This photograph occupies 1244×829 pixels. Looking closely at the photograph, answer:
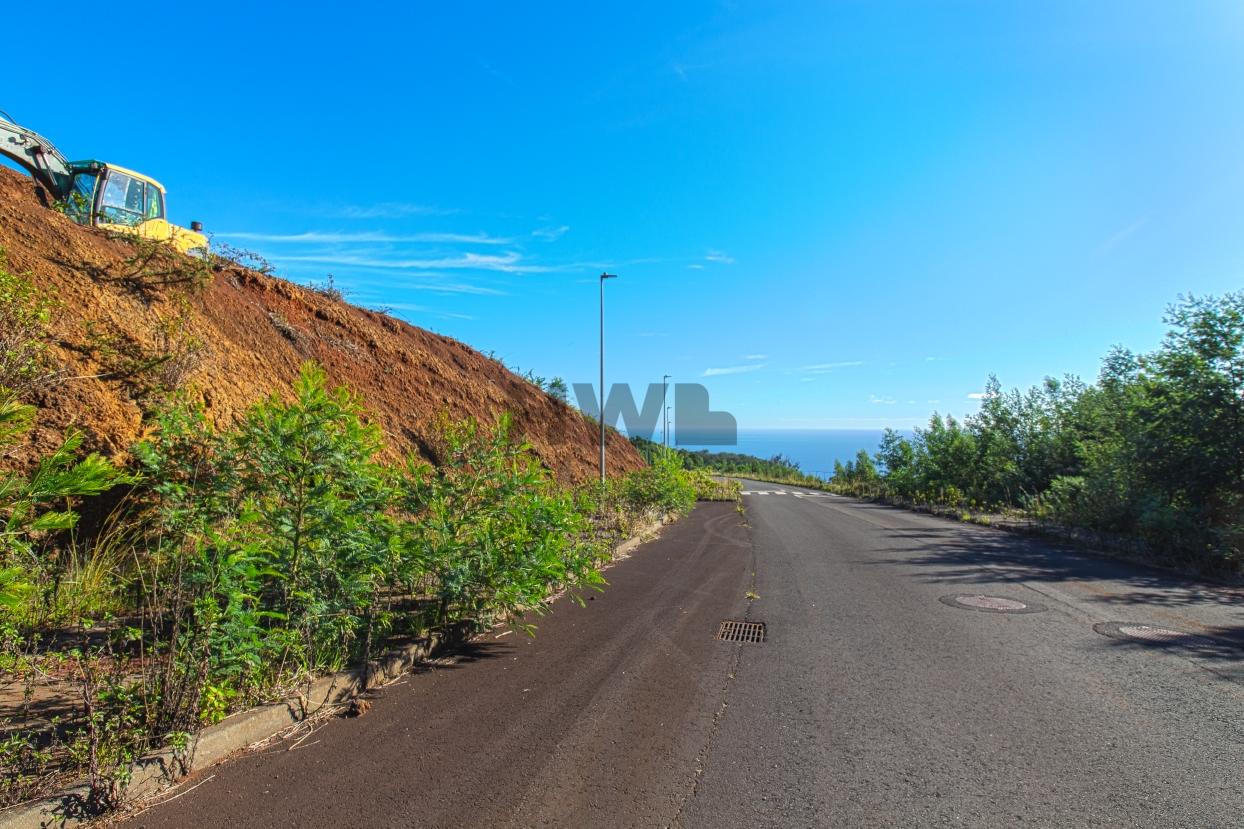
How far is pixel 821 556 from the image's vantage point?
486 inches

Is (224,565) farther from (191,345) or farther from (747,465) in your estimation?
(747,465)

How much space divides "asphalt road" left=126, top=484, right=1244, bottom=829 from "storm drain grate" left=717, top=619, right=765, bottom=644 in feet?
0.57

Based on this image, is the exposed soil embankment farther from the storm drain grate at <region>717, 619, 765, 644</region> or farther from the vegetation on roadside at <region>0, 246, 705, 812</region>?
the storm drain grate at <region>717, 619, 765, 644</region>

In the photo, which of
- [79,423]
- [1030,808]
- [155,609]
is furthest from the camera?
[79,423]

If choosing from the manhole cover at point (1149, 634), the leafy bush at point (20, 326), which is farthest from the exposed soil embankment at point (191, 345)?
the manhole cover at point (1149, 634)

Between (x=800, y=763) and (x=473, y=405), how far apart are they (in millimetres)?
14419

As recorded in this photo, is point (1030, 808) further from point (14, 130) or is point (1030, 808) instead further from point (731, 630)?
point (14, 130)

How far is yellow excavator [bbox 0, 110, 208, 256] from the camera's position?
1295 cm

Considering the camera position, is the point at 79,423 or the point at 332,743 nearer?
the point at 332,743

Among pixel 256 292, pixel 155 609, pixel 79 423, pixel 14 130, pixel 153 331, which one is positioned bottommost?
pixel 155 609

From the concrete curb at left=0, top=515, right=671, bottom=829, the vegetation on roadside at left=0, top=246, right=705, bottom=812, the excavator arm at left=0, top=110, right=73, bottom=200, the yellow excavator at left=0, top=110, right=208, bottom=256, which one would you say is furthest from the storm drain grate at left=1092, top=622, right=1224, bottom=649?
the excavator arm at left=0, top=110, right=73, bottom=200

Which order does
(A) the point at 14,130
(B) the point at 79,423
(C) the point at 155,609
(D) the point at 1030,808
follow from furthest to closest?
1. (A) the point at 14,130
2. (B) the point at 79,423
3. (C) the point at 155,609
4. (D) the point at 1030,808

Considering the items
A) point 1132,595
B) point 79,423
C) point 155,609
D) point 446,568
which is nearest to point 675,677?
point 446,568

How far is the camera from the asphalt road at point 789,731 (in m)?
3.24
